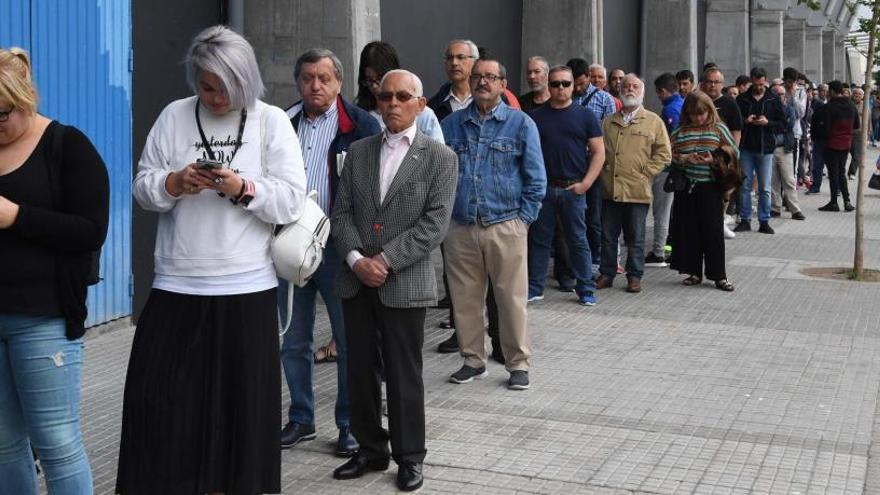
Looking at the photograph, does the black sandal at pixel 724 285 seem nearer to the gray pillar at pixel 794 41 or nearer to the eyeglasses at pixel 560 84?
the eyeglasses at pixel 560 84

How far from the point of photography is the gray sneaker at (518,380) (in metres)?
7.93

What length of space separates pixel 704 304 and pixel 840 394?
3341 mm

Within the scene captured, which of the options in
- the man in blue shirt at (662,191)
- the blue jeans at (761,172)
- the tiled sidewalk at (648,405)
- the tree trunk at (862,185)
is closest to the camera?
the tiled sidewalk at (648,405)

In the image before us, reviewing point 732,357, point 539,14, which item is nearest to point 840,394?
point 732,357

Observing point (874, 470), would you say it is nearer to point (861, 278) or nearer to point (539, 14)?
point (861, 278)

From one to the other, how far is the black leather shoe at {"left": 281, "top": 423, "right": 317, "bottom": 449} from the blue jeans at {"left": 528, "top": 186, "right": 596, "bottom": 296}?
13.9 ft

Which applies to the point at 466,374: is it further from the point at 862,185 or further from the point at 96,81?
the point at 862,185

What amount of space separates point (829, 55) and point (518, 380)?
5440 cm

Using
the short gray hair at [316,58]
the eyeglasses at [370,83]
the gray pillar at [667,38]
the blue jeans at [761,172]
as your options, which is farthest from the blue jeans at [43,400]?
the gray pillar at [667,38]

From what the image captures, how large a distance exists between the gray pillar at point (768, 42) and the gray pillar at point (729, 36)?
5.83m

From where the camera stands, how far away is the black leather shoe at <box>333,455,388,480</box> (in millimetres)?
6070

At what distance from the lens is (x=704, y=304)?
11.3 meters

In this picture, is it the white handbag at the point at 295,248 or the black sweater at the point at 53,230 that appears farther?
the white handbag at the point at 295,248

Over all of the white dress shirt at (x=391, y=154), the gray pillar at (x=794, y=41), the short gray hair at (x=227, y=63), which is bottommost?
the white dress shirt at (x=391, y=154)
